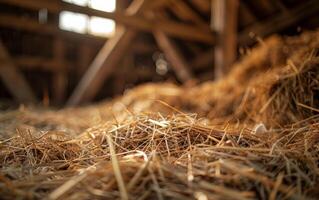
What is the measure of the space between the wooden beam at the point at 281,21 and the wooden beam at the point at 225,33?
2.12ft

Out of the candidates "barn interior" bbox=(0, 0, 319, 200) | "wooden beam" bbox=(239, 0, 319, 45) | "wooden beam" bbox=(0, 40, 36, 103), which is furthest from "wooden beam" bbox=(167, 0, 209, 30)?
"wooden beam" bbox=(0, 40, 36, 103)

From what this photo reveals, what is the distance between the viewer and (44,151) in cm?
96

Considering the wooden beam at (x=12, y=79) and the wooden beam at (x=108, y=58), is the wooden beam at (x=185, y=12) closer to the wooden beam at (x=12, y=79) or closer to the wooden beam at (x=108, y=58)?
the wooden beam at (x=108, y=58)

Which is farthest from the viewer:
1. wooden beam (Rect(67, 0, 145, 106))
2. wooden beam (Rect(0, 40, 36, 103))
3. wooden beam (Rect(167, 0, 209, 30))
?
wooden beam (Rect(167, 0, 209, 30))

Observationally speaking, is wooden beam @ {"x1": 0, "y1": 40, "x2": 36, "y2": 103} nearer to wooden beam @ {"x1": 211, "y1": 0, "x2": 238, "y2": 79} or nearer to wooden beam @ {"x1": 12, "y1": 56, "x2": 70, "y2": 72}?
wooden beam @ {"x1": 12, "y1": 56, "x2": 70, "y2": 72}

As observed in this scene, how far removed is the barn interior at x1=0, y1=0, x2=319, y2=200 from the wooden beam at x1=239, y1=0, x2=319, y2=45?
1 centimetres

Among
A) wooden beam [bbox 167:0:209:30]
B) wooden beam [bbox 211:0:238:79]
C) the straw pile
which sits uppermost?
wooden beam [bbox 167:0:209:30]

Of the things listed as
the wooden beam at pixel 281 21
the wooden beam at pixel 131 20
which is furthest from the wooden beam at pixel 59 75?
the wooden beam at pixel 281 21

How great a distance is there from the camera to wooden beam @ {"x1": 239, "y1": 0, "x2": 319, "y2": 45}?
10.9 feet

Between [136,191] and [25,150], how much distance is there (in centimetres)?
47

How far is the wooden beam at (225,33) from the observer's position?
307cm

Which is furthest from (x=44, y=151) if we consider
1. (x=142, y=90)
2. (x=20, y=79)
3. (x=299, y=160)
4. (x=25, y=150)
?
(x=20, y=79)

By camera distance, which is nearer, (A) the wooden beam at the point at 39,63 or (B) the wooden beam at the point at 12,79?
(B) the wooden beam at the point at 12,79

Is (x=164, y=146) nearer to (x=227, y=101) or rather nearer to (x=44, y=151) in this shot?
(x=44, y=151)
